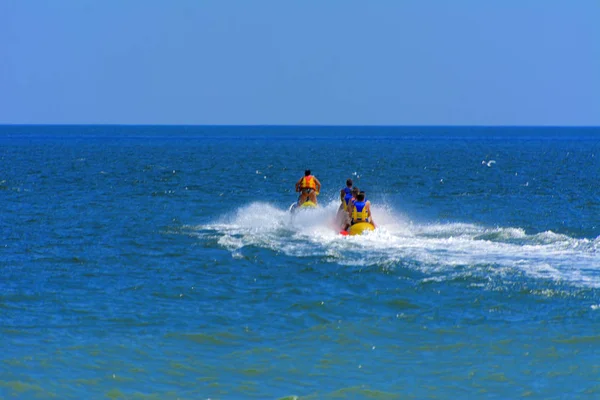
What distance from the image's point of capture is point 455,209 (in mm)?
33094

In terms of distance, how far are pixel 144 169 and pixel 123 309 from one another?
4507 cm

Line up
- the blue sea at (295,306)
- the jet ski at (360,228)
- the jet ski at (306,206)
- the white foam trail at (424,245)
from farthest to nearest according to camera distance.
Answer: the jet ski at (306,206), the jet ski at (360,228), the white foam trail at (424,245), the blue sea at (295,306)

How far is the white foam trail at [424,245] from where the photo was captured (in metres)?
18.3

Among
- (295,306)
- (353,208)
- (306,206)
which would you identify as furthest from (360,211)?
(295,306)

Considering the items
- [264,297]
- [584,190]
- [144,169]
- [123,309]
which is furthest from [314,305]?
[144,169]

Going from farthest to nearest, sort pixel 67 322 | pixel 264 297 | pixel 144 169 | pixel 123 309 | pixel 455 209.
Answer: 1. pixel 144 169
2. pixel 455 209
3. pixel 264 297
4. pixel 123 309
5. pixel 67 322

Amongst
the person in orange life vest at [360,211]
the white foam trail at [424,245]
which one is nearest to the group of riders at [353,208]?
the person in orange life vest at [360,211]

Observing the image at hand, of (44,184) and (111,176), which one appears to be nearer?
(44,184)

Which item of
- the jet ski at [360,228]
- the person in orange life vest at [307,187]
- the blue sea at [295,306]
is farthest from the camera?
the person in orange life vest at [307,187]

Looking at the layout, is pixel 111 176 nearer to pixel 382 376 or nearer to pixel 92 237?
pixel 92 237

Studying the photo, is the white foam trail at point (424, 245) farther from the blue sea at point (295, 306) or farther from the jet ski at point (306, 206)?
the jet ski at point (306, 206)

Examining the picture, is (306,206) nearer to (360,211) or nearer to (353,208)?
(353,208)

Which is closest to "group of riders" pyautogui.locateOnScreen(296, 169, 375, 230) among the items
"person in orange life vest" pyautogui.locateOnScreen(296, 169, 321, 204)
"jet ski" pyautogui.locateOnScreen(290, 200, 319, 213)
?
"jet ski" pyautogui.locateOnScreen(290, 200, 319, 213)

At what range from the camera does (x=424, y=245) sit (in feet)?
70.9
